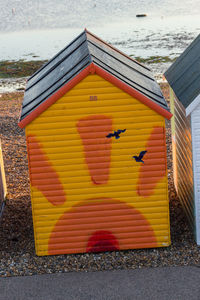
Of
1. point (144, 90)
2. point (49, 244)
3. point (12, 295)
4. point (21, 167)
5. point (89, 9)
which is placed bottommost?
point (12, 295)

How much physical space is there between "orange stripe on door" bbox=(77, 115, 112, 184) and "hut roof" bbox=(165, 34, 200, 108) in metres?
1.54

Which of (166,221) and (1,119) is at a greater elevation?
(1,119)

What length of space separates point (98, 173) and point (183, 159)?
227 cm

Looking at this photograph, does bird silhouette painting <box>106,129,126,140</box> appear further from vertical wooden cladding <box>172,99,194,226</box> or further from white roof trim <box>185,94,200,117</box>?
vertical wooden cladding <box>172,99,194,226</box>

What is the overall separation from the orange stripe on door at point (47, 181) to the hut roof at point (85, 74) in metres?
0.75

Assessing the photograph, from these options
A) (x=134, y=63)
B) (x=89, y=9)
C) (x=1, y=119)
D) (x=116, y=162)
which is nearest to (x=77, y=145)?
(x=116, y=162)

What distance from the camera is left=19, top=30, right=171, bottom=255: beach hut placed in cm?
934

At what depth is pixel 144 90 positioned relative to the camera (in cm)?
998

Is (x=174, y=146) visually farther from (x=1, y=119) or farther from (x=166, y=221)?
(x=1, y=119)

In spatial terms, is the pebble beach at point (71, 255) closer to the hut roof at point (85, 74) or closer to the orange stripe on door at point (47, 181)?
the orange stripe on door at point (47, 181)

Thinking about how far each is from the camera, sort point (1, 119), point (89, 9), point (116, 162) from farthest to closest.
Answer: point (89, 9)
point (1, 119)
point (116, 162)

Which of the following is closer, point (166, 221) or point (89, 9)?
point (166, 221)

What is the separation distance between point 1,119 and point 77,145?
10965 mm

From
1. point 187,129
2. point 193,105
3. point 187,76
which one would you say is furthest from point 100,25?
point 193,105
